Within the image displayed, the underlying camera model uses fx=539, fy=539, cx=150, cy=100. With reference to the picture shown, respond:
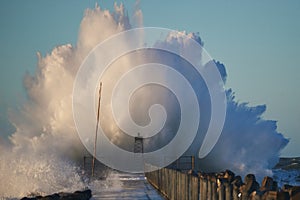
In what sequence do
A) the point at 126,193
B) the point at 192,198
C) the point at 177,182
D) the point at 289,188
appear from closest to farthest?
the point at 289,188
the point at 192,198
the point at 177,182
the point at 126,193

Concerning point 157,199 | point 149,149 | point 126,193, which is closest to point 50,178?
point 126,193

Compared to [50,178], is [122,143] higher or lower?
higher

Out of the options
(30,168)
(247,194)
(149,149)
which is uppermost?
(149,149)

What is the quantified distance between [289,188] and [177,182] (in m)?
10.5

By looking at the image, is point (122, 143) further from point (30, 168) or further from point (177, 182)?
point (177, 182)

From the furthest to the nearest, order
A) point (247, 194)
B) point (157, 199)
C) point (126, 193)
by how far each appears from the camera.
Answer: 1. point (126, 193)
2. point (157, 199)
3. point (247, 194)

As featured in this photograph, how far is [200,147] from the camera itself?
83000 millimetres

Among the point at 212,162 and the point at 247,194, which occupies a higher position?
the point at 212,162

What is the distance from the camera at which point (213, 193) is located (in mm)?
12047

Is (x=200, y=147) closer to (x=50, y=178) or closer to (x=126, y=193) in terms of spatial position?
(x=50, y=178)

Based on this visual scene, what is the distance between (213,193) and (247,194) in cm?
270

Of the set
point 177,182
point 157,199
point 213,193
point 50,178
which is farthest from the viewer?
point 50,178

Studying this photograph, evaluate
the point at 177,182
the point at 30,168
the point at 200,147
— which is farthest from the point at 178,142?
the point at 177,182

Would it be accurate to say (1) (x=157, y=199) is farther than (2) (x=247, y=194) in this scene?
Yes
